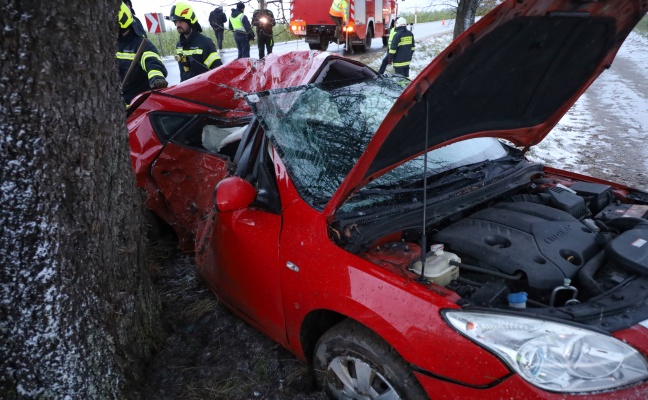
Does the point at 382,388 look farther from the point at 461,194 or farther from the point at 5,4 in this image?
the point at 5,4

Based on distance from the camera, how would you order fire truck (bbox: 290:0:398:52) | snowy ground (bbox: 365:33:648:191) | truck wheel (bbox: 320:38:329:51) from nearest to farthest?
snowy ground (bbox: 365:33:648:191)
fire truck (bbox: 290:0:398:52)
truck wheel (bbox: 320:38:329:51)

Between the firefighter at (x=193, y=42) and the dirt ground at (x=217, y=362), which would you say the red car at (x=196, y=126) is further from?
the firefighter at (x=193, y=42)

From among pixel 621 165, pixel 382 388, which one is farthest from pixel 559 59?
pixel 621 165

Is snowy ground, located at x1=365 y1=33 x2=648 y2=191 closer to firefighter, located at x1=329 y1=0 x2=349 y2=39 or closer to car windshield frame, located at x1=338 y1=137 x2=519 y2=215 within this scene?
car windshield frame, located at x1=338 y1=137 x2=519 y2=215

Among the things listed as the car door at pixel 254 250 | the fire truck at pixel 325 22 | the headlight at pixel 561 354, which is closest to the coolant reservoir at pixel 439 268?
the headlight at pixel 561 354

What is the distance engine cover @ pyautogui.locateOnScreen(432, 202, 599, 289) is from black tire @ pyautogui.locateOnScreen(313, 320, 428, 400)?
1.86 ft

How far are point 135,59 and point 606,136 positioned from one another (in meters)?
6.59

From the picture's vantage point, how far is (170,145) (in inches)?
123

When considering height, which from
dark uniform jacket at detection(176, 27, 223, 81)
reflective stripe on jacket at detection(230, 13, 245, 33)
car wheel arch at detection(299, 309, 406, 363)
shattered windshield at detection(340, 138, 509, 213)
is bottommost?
car wheel arch at detection(299, 309, 406, 363)

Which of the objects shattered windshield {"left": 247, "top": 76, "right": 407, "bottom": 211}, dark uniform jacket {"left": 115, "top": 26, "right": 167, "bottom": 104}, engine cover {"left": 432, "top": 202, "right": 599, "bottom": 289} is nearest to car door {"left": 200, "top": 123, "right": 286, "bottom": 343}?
shattered windshield {"left": 247, "top": 76, "right": 407, "bottom": 211}

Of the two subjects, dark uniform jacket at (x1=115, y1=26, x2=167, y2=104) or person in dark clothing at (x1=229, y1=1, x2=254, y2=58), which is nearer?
dark uniform jacket at (x1=115, y1=26, x2=167, y2=104)

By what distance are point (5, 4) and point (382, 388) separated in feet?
6.33

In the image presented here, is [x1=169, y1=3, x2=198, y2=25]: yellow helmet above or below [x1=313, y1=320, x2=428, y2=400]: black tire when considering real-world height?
above

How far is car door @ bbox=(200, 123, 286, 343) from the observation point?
207 cm
